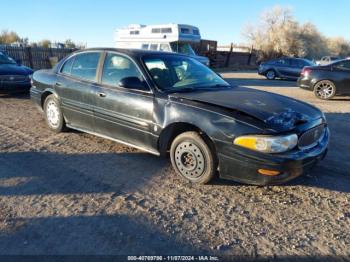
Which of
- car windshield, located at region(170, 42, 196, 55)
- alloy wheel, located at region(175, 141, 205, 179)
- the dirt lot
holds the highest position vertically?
car windshield, located at region(170, 42, 196, 55)

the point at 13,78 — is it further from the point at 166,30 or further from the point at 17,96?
the point at 166,30

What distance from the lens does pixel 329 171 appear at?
176 inches

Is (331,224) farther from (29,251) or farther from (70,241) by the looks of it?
(29,251)

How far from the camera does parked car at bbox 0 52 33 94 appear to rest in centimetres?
934

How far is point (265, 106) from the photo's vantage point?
4016 millimetres

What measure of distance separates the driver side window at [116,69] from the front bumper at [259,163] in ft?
5.74

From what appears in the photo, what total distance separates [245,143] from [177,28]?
766 inches

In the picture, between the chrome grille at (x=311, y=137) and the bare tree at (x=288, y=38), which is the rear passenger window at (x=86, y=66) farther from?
the bare tree at (x=288, y=38)

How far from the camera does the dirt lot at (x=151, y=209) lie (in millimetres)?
2844

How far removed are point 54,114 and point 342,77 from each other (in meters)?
9.11

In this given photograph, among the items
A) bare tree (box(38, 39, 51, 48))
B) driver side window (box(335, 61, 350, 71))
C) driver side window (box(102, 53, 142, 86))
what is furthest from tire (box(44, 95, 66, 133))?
bare tree (box(38, 39, 51, 48))

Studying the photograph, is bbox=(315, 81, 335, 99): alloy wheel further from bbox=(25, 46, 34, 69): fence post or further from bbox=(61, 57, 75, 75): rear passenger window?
bbox=(25, 46, 34, 69): fence post

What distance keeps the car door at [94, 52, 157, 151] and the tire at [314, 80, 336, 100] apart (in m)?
8.44

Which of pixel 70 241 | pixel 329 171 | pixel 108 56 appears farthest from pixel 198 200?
pixel 108 56
